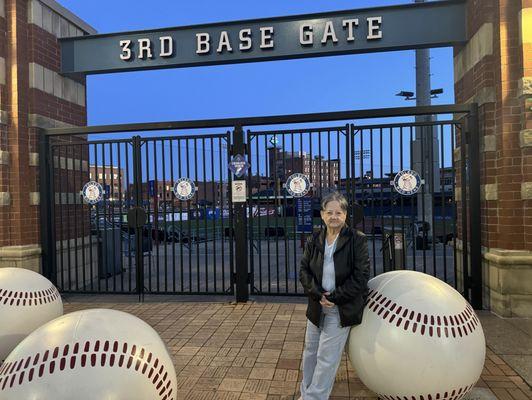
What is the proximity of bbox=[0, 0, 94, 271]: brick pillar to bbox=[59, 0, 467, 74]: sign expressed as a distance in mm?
650

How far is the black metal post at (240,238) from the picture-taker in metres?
7.19

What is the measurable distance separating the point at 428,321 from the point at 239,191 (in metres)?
4.35

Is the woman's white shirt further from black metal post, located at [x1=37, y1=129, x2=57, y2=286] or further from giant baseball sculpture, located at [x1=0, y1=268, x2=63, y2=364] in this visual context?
black metal post, located at [x1=37, y1=129, x2=57, y2=286]

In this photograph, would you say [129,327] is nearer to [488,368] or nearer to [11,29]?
[488,368]

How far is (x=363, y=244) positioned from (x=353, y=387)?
1.45 m

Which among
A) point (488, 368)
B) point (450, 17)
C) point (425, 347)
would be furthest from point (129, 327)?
point (450, 17)

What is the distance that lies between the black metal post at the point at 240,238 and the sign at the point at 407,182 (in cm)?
240

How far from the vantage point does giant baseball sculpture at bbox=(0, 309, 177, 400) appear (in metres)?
2.46

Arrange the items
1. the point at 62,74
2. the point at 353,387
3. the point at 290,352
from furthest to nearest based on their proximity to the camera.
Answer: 1. the point at 62,74
2. the point at 290,352
3. the point at 353,387

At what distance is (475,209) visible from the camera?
→ 6.46m

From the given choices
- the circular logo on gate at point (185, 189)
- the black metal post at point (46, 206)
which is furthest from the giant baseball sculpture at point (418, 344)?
the black metal post at point (46, 206)

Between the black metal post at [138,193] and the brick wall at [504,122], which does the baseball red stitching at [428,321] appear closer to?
the brick wall at [504,122]

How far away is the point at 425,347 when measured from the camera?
3.16 metres

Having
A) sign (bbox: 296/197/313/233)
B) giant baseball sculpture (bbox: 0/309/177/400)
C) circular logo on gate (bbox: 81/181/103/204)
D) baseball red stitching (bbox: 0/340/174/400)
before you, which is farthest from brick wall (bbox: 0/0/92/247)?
baseball red stitching (bbox: 0/340/174/400)
